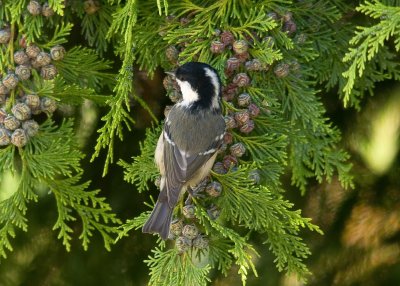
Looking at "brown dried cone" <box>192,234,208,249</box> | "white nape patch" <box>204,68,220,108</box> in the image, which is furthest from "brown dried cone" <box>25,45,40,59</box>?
"brown dried cone" <box>192,234,208,249</box>

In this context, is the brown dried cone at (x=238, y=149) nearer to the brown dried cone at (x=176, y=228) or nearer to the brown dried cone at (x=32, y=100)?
the brown dried cone at (x=176, y=228)

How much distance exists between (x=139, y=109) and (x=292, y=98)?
602 millimetres

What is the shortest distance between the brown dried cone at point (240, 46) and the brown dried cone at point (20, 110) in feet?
1.95

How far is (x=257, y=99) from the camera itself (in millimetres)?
1995

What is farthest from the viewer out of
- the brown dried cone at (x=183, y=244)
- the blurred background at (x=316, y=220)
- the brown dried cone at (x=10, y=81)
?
the blurred background at (x=316, y=220)

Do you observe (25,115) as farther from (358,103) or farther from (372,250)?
(372,250)

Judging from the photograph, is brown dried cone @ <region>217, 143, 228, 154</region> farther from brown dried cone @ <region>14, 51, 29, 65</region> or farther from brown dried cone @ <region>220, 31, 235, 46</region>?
brown dried cone @ <region>14, 51, 29, 65</region>

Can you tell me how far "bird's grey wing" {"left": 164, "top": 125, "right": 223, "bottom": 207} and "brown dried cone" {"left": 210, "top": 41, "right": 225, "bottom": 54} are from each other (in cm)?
24

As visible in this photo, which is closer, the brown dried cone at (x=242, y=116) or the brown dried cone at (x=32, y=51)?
the brown dried cone at (x=242, y=116)

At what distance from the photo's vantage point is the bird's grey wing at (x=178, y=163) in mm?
2076

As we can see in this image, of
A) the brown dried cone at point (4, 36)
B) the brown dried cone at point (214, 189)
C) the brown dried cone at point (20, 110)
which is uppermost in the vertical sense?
the brown dried cone at point (4, 36)

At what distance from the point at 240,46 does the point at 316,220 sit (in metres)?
0.80

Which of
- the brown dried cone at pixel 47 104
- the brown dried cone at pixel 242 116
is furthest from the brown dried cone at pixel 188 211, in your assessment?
the brown dried cone at pixel 47 104

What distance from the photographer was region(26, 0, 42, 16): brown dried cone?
207cm
